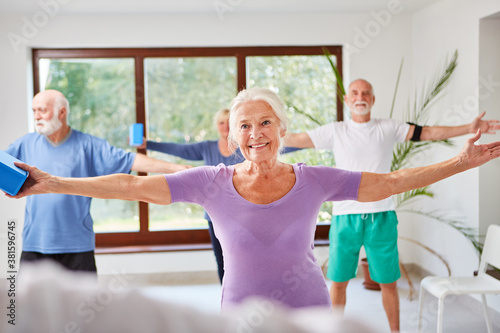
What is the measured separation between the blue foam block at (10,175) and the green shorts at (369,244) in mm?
2279

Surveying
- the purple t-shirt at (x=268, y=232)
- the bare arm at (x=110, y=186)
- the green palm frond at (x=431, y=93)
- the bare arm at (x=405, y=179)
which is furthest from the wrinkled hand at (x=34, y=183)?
the green palm frond at (x=431, y=93)

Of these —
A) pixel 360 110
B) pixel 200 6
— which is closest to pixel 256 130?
pixel 360 110

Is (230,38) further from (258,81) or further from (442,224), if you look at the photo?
(442,224)

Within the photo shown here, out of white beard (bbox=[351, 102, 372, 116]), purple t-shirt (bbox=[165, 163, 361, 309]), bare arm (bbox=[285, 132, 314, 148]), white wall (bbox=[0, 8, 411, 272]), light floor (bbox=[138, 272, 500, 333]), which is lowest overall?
light floor (bbox=[138, 272, 500, 333])

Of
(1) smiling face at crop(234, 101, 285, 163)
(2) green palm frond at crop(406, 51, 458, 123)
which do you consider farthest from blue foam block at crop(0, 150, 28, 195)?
(2) green palm frond at crop(406, 51, 458, 123)

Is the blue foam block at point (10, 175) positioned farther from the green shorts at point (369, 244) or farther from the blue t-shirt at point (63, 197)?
the green shorts at point (369, 244)

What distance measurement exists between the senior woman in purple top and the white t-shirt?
4.95 ft

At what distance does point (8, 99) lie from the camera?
4836mm

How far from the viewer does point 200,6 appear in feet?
15.2

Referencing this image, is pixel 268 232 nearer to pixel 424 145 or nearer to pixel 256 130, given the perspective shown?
pixel 256 130

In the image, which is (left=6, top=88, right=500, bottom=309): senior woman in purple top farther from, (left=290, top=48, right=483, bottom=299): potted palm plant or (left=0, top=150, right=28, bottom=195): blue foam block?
(left=290, top=48, right=483, bottom=299): potted palm plant

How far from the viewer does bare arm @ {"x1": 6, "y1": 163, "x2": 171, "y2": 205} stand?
4.58 feet

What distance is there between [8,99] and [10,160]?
3977 millimetres

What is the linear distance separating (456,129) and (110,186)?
95.4 inches
